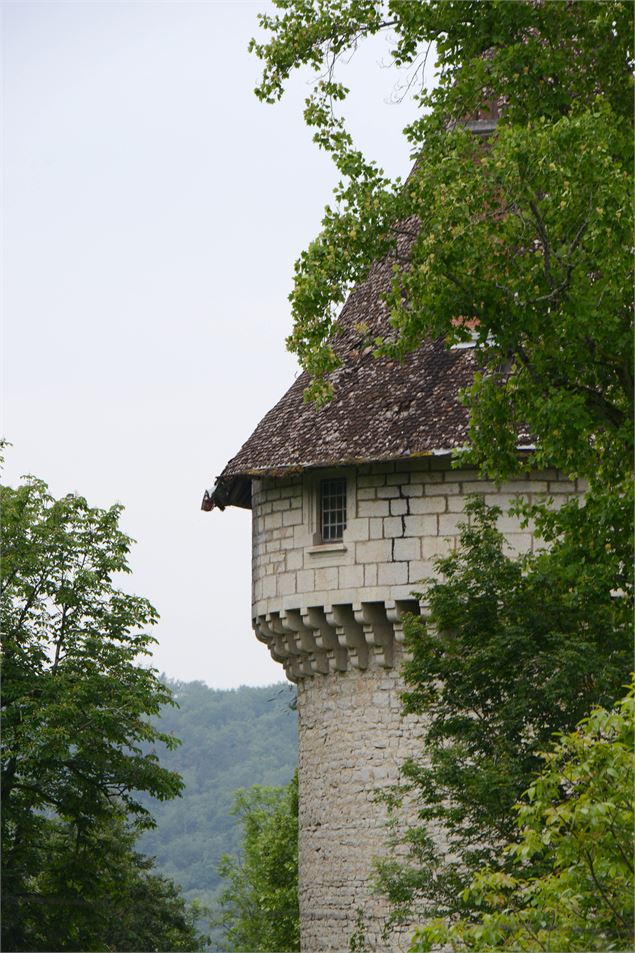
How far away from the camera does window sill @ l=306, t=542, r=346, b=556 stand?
22094 mm

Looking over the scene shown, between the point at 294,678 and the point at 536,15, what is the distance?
980cm

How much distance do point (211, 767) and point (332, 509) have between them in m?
84.3

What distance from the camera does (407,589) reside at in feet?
70.6

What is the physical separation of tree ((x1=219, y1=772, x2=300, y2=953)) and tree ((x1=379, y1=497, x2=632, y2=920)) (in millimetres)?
15542

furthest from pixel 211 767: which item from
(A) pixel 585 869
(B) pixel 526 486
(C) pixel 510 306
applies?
(A) pixel 585 869

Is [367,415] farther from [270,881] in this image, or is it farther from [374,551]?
[270,881]

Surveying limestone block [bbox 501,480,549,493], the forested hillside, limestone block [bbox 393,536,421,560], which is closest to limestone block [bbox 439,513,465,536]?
limestone block [bbox 393,536,421,560]

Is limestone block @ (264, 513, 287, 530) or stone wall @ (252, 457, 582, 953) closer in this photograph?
stone wall @ (252, 457, 582, 953)

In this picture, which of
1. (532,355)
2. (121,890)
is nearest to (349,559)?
(532,355)

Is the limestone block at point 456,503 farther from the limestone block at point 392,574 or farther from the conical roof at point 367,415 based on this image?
the limestone block at point 392,574

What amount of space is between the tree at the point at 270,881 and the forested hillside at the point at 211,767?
86.5 ft

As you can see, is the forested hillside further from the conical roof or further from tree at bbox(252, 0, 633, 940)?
tree at bbox(252, 0, 633, 940)

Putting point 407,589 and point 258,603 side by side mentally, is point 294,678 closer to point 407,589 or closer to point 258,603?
point 258,603

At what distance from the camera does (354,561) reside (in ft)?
72.3
